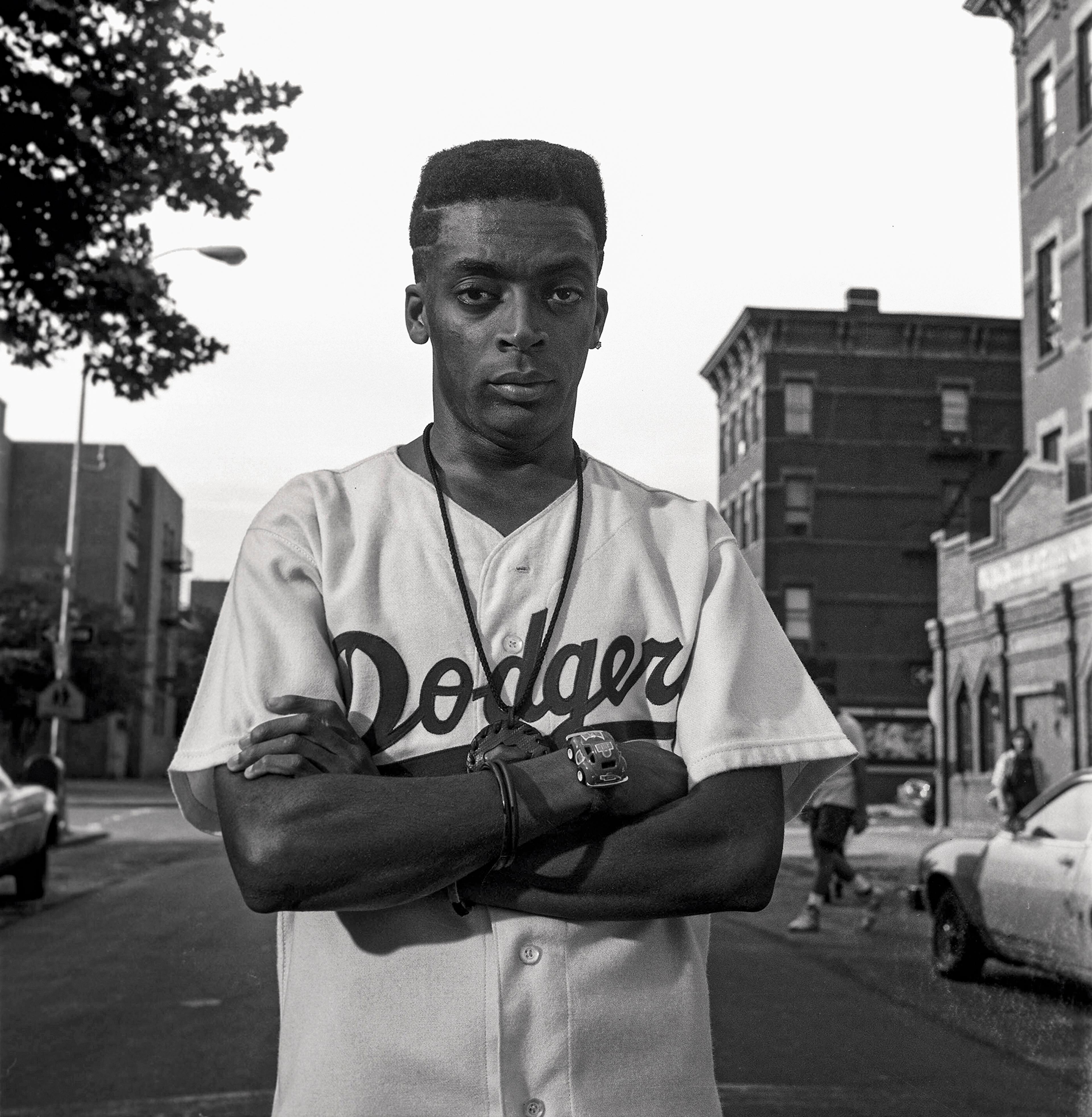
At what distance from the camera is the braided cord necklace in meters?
1.71

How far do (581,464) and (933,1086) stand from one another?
3.29m

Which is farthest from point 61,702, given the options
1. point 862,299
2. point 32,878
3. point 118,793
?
point 118,793

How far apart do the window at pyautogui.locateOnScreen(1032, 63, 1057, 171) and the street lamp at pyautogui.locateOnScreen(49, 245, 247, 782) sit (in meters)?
1.80

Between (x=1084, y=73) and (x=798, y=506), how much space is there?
18.9 feet

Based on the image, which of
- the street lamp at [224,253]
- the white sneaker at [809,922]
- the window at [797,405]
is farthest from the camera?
the white sneaker at [809,922]

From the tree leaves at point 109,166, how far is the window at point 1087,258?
1746mm

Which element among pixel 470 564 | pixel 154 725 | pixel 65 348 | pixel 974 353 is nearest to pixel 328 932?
pixel 470 564

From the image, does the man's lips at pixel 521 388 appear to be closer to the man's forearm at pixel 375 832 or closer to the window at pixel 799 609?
the man's forearm at pixel 375 832

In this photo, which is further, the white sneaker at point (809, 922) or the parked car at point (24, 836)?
the parked car at point (24, 836)

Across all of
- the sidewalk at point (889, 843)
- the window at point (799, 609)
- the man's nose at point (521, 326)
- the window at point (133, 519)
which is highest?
the window at point (133, 519)

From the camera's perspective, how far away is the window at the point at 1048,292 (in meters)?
3.58

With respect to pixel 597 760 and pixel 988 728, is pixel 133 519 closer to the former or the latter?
pixel 597 760

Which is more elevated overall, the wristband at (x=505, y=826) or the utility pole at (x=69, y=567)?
the utility pole at (x=69, y=567)

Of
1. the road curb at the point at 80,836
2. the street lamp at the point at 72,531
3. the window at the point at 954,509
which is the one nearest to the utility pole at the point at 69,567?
the street lamp at the point at 72,531
